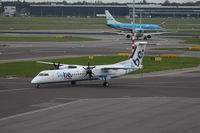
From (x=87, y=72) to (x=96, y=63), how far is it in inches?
883

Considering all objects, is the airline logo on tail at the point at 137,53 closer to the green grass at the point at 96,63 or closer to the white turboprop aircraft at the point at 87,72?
the white turboprop aircraft at the point at 87,72

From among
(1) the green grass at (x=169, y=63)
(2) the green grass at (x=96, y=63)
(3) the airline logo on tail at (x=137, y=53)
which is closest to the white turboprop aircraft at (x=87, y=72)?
(3) the airline logo on tail at (x=137, y=53)

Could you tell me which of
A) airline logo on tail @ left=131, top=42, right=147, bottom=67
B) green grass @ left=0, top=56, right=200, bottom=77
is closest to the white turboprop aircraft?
airline logo on tail @ left=131, top=42, right=147, bottom=67

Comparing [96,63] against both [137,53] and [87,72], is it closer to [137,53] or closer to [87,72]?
[137,53]

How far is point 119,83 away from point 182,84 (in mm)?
7513

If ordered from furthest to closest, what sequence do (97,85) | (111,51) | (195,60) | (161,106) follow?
(111,51)
(195,60)
(97,85)
(161,106)

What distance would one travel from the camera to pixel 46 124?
122ft

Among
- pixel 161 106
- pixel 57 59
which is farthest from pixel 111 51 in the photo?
pixel 161 106

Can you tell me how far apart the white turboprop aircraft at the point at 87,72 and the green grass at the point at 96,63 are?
10714 millimetres

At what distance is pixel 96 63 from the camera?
259ft

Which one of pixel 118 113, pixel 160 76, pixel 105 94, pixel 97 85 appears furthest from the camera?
pixel 160 76

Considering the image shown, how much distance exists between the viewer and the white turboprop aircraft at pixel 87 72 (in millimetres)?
54750

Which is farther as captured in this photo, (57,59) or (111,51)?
(111,51)

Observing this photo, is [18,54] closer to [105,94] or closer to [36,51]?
[36,51]
